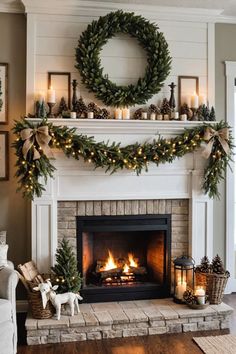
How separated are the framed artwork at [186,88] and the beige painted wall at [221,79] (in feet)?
1.09

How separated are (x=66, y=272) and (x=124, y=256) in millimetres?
854

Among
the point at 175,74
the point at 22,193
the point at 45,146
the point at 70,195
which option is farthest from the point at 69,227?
the point at 175,74

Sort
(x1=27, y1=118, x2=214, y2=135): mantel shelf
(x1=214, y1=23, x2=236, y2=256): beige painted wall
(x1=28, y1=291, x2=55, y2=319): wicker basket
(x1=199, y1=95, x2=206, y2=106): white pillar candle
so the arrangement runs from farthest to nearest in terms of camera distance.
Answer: (x1=214, y1=23, x2=236, y2=256): beige painted wall < (x1=199, y1=95, x2=206, y2=106): white pillar candle < (x1=27, y1=118, x2=214, y2=135): mantel shelf < (x1=28, y1=291, x2=55, y2=319): wicker basket

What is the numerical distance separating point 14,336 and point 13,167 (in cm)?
158

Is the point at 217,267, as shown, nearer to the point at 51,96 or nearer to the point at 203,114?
the point at 203,114

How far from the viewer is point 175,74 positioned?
161 inches

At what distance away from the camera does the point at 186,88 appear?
412 cm

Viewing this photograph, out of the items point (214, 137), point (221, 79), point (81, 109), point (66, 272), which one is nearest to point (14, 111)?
point (81, 109)

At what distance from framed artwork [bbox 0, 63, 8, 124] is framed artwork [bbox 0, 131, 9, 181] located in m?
0.14

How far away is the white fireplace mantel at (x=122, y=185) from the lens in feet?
12.5

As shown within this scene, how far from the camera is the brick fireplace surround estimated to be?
350 centimetres

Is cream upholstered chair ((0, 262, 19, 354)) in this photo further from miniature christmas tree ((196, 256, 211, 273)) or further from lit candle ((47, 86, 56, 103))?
miniature christmas tree ((196, 256, 211, 273))

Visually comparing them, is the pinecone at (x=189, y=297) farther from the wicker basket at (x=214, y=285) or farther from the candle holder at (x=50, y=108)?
the candle holder at (x=50, y=108)

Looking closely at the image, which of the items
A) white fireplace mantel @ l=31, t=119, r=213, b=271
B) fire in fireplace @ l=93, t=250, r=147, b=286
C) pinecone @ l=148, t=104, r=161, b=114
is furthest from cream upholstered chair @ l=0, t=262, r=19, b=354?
pinecone @ l=148, t=104, r=161, b=114
